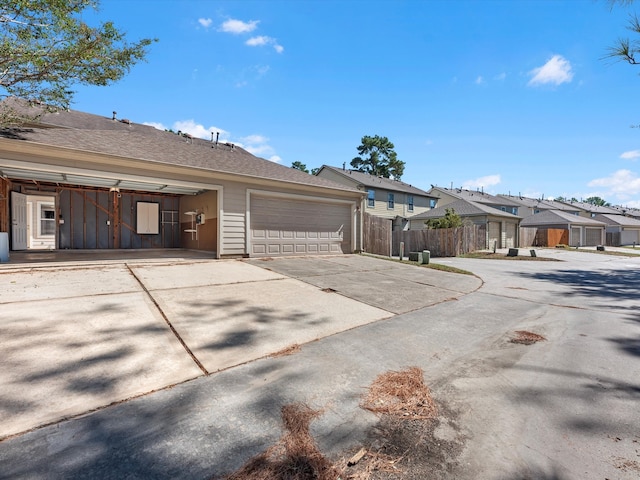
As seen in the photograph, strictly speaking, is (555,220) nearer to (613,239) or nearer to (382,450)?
(613,239)

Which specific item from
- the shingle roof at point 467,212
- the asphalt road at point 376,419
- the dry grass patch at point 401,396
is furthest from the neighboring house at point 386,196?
the dry grass patch at point 401,396

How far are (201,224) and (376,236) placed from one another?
8.12 metres

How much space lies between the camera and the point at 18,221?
443 inches

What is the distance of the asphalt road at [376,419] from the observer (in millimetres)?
1826

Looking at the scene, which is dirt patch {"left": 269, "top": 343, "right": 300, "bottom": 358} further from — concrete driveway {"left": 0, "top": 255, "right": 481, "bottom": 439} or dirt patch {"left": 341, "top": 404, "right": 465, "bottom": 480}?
dirt patch {"left": 341, "top": 404, "right": 465, "bottom": 480}

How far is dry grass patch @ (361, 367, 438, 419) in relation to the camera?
2432 millimetres

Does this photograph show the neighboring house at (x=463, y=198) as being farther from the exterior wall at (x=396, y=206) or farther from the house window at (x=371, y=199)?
the house window at (x=371, y=199)

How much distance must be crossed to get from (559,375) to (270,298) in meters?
4.26

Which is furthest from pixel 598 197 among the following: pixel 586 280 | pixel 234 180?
pixel 234 180

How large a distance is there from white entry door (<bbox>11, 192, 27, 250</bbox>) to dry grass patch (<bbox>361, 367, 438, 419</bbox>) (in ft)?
46.7

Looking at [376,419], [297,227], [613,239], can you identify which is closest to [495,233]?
[297,227]

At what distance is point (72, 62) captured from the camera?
6980 mm

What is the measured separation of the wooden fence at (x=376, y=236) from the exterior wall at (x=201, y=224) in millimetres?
6972

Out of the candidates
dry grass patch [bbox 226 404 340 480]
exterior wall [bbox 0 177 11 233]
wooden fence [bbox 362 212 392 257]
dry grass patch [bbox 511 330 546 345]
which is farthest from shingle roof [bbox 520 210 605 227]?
exterior wall [bbox 0 177 11 233]
